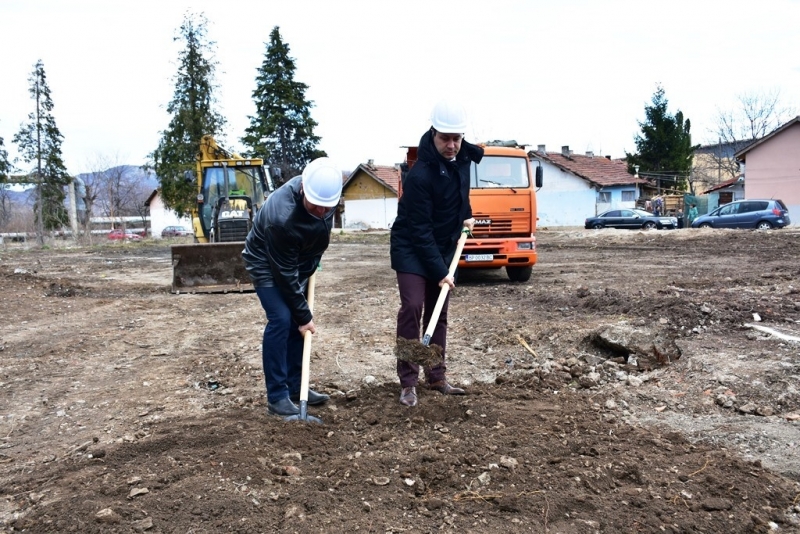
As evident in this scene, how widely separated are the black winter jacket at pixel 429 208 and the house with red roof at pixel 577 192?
127 feet

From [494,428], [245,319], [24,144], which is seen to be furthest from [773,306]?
[24,144]

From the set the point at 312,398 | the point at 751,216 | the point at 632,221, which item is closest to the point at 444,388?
the point at 312,398

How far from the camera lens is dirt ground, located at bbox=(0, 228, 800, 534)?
2857 millimetres

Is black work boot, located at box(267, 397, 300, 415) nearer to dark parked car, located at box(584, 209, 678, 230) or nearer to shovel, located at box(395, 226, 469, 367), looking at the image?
shovel, located at box(395, 226, 469, 367)

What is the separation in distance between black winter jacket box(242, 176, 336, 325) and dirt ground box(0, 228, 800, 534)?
839mm

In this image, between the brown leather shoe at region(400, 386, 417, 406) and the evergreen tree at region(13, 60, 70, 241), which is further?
the evergreen tree at region(13, 60, 70, 241)

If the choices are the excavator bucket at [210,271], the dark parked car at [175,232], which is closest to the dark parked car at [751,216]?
the excavator bucket at [210,271]

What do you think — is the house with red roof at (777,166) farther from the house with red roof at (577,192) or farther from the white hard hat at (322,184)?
the white hard hat at (322,184)

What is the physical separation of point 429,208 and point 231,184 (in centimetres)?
965

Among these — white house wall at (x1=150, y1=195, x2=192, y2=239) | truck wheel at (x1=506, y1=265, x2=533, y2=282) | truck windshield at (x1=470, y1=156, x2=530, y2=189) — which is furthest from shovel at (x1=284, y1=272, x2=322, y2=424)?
white house wall at (x1=150, y1=195, x2=192, y2=239)

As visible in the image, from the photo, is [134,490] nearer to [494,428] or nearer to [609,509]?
[494,428]

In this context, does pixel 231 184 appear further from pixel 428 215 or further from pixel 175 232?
pixel 175 232

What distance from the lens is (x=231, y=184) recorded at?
13.1 m

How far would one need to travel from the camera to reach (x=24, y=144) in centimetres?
3369
